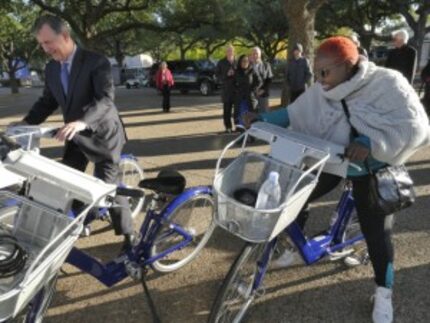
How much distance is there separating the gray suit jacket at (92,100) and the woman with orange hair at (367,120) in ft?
3.27

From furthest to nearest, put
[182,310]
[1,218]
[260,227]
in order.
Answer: [182,310], [1,218], [260,227]

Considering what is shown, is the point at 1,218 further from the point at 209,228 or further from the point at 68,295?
the point at 209,228

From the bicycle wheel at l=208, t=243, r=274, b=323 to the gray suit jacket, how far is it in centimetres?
131

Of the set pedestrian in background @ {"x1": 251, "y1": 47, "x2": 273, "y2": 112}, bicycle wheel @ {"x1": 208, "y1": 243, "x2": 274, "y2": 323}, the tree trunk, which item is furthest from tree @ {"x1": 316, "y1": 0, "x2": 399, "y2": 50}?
bicycle wheel @ {"x1": 208, "y1": 243, "x2": 274, "y2": 323}

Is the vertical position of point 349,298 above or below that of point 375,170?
below

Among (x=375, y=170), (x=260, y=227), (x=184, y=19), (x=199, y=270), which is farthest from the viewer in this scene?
(x=184, y=19)

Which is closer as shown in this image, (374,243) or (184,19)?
(374,243)

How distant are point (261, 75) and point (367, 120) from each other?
652cm

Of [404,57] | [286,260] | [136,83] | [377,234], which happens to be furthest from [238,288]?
[136,83]

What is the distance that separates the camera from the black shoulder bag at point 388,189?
107 inches

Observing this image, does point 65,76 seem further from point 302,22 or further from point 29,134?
point 302,22

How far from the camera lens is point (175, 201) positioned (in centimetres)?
331

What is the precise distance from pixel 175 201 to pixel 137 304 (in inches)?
30.9

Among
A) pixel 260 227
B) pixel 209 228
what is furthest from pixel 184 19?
pixel 260 227
